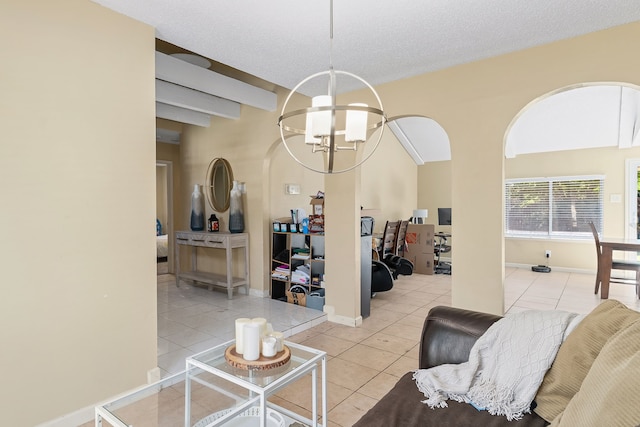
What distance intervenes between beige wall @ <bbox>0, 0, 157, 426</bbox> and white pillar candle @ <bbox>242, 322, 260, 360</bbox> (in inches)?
44.0

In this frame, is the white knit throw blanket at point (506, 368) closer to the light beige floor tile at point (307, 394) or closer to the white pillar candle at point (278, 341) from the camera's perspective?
Answer: the white pillar candle at point (278, 341)

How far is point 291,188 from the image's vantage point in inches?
202

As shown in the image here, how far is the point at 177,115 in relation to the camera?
4668 mm

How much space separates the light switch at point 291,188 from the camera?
510 centimetres

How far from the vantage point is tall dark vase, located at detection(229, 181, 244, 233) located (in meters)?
4.77

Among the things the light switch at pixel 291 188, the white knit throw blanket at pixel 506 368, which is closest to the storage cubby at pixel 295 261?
the light switch at pixel 291 188

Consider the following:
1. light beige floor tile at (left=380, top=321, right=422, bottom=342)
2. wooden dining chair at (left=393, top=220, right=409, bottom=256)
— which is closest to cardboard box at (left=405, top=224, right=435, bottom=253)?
wooden dining chair at (left=393, top=220, right=409, bottom=256)

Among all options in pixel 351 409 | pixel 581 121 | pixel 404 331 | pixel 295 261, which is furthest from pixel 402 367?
pixel 581 121

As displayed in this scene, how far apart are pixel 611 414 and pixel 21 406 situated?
2.57 meters

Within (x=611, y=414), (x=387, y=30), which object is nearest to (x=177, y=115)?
(x=387, y=30)

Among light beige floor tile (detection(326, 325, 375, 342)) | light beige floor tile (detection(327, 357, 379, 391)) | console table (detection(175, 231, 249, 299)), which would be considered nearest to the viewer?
light beige floor tile (detection(327, 357, 379, 391))

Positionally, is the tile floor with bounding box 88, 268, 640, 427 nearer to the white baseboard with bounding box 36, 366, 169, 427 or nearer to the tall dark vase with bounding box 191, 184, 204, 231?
the white baseboard with bounding box 36, 366, 169, 427

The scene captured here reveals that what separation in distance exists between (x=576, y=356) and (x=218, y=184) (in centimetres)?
479

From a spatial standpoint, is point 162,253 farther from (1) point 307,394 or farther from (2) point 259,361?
(2) point 259,361
